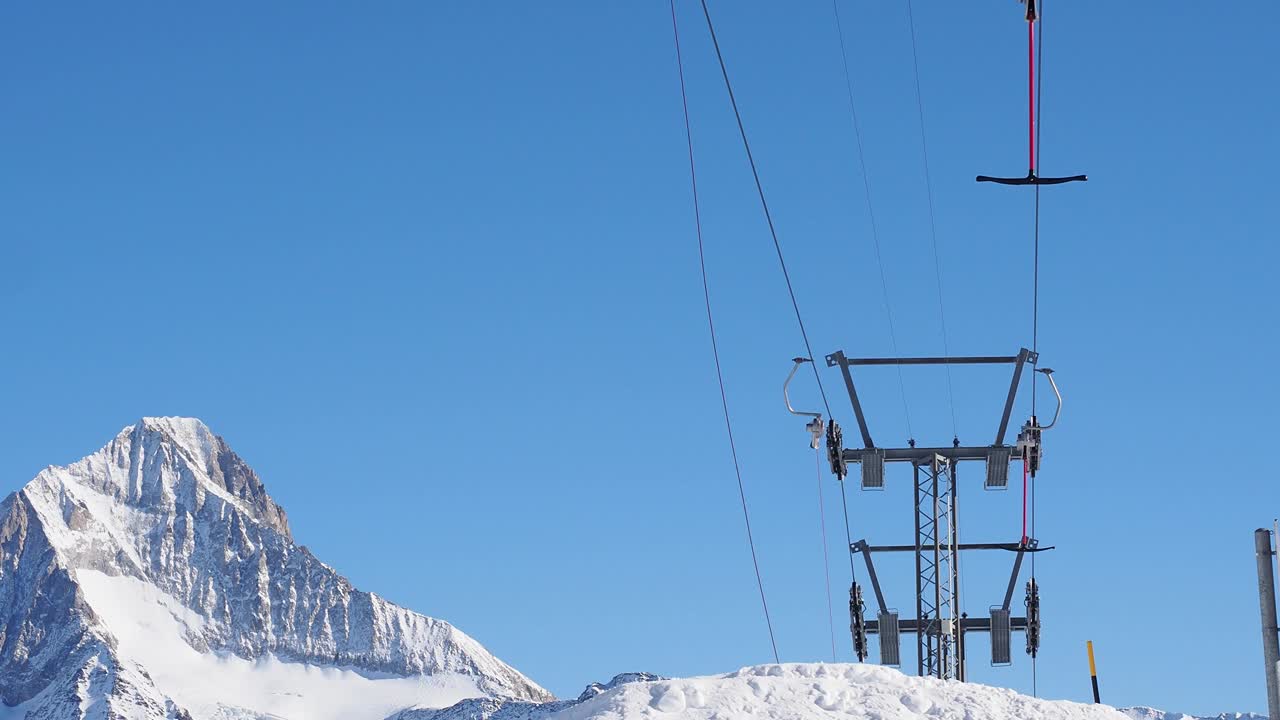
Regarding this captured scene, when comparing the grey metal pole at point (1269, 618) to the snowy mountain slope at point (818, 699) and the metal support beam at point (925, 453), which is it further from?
the metal support beam at point (925, 453)

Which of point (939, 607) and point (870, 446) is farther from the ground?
point (870, 446)

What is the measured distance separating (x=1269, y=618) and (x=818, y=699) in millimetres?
5675

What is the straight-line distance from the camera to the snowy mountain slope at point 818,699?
77.5 feet

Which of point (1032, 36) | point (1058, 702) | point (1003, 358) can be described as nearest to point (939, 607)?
point (1003, 358)

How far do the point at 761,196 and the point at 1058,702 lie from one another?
676cm

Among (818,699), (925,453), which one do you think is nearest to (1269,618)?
(818,699)

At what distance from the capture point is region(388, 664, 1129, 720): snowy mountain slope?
77.5 ft

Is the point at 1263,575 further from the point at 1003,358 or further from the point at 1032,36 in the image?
the point at 1003,358

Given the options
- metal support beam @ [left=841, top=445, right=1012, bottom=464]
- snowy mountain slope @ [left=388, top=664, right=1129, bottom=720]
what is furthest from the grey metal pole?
metal support beam @ [left=841, top=445, right=1012, bottom=464]

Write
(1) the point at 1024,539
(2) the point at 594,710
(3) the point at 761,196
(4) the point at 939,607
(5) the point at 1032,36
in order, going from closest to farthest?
(5) the point at 1032,36 → (3) the point at 761,196 → (2) the point at 594,710 → (4) the point at 939,607 → (1) the point at 1024,539

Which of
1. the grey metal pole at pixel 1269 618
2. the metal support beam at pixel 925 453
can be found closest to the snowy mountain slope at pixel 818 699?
the grey metal pole at pixel 1269 618

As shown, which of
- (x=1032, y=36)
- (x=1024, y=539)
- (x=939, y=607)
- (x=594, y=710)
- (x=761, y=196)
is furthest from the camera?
(x=1024, y=539)

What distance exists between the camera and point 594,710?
24062 mm

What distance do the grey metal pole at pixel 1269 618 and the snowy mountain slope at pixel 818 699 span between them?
167 inches
